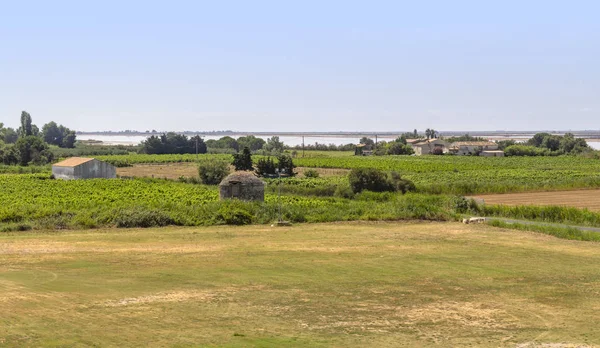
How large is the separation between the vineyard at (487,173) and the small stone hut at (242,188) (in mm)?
22964

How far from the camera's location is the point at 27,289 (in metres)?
27.5

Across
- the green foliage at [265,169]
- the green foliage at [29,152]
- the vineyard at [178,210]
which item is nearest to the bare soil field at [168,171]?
the green foliage at [265,169]

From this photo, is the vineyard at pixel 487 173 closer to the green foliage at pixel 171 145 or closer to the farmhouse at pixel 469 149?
the green foliage at pixel 171 145

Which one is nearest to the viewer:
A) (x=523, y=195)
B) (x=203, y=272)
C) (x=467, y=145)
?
(x=203, y=272)

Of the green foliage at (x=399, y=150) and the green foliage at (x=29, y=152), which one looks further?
the green foliage at (x=399, y=150)

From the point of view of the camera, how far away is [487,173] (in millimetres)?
108750

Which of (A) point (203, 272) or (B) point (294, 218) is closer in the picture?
(A) point (203, 272)

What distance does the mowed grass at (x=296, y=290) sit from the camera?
70.1 ft

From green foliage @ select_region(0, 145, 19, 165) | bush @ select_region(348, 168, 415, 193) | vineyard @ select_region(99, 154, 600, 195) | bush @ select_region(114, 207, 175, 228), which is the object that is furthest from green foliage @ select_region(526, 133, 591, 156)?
bush @ select_region(114, 207, 175, 228)

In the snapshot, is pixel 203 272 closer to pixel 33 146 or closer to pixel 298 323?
pixel 298 323

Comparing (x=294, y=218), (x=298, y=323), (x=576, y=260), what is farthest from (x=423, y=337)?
(x=294, y=218)

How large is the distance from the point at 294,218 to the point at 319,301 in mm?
28899

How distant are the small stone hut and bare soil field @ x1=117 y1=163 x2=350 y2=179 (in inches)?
1755

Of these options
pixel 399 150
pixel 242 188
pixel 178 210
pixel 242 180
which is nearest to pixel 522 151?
pixel 399 150
